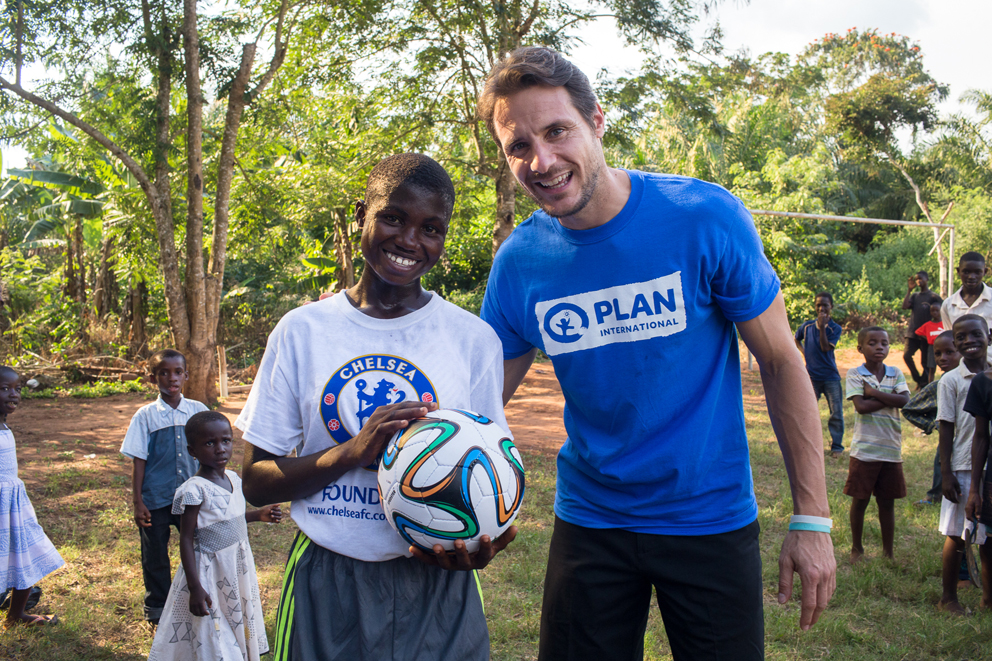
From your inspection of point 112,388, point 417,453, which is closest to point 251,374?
point 112,388

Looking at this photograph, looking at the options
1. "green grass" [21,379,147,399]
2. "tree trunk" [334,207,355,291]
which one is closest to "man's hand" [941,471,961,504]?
"tree trunk" [334,207,355,291]

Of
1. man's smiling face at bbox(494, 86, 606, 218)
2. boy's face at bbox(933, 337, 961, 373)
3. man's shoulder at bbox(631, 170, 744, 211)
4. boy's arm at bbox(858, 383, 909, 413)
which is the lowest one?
boy's arm at bbox(858, 383, 909, 413)

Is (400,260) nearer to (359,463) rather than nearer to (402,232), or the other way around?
(402,232)

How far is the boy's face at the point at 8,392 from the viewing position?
402cm

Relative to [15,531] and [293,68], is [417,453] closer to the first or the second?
[15,531]

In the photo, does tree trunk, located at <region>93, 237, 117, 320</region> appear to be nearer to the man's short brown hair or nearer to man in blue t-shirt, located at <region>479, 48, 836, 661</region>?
the man's short brown hair

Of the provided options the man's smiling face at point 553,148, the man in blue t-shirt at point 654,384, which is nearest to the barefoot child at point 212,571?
the man in blue t-shirt at point 654,384

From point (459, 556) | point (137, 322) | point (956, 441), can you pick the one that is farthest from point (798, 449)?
point (137, 322)

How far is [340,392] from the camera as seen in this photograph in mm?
1811

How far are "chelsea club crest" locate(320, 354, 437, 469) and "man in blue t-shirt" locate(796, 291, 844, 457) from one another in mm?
7201

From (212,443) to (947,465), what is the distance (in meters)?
4.05

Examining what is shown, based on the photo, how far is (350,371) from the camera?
182cm

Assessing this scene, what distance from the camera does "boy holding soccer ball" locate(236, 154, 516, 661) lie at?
178cm

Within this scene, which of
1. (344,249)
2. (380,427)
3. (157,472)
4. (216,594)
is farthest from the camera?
(344,249)
